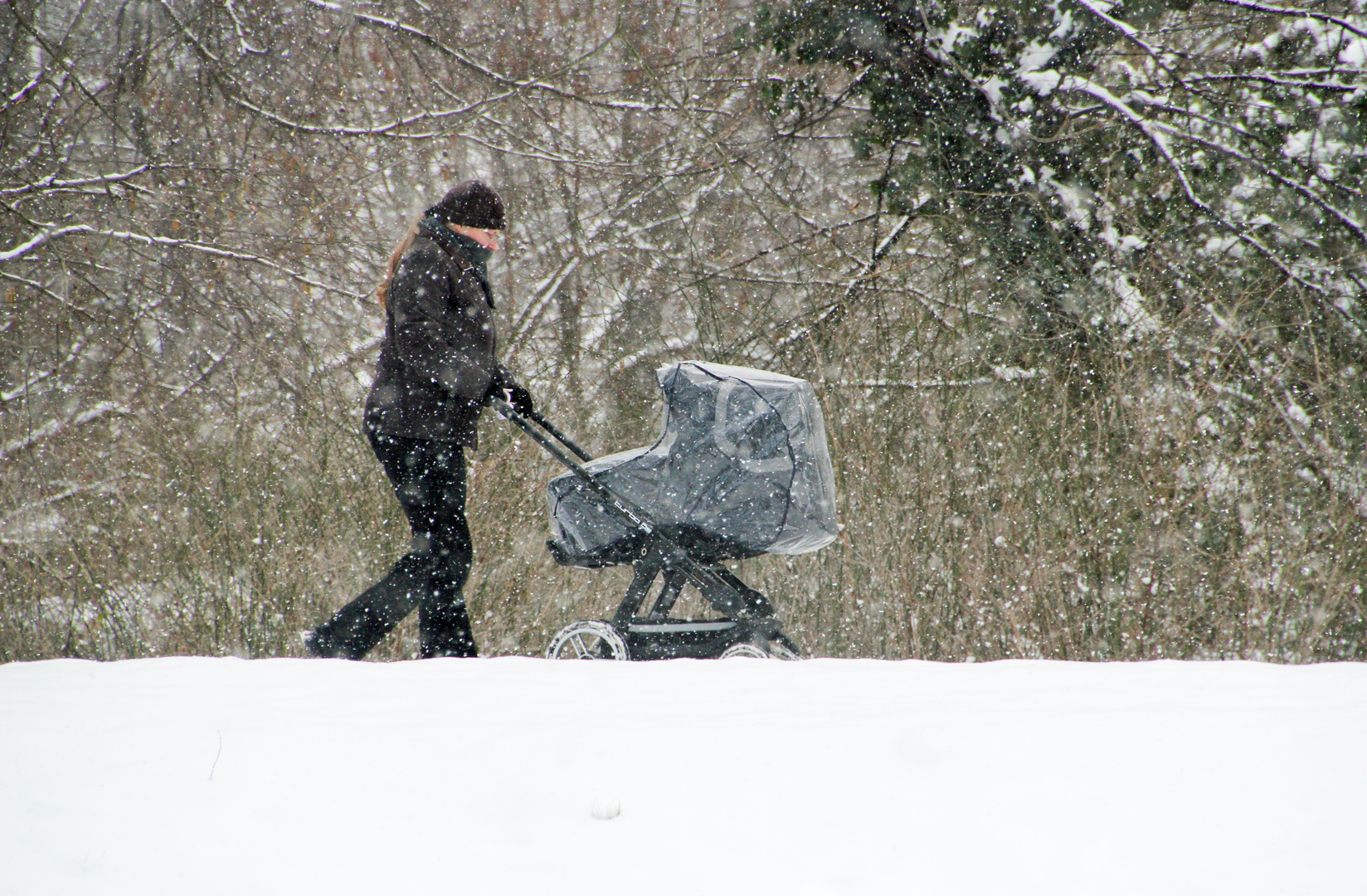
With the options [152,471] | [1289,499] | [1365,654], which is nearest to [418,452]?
[152,471]

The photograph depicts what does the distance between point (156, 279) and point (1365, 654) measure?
7471mm

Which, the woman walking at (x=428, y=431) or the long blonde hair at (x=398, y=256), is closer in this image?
the woman walking at (x=428, y=431)

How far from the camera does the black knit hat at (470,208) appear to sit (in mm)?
3201

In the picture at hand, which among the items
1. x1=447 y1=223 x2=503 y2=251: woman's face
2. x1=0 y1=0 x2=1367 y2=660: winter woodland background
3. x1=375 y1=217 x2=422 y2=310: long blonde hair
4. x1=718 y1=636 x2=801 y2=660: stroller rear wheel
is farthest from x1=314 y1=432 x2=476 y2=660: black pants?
x1=0 y1=0 x2=1367 y2=660: winter woodland background

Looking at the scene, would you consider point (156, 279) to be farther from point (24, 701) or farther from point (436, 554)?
point (24, 701)

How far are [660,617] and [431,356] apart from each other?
3.58ft

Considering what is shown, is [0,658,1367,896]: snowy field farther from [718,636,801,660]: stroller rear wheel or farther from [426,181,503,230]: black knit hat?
Answer: [426,181,503,230]: black knit hat

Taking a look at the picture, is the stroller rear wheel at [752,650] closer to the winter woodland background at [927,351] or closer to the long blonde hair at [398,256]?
the winter woodland background at [927,351]

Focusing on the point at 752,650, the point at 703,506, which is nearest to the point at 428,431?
the point at 703,506

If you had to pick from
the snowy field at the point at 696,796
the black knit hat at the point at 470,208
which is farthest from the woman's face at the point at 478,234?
the snowy field at the point at 696,796

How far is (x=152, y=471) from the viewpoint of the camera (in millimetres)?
4285

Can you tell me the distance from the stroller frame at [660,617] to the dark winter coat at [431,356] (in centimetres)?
12

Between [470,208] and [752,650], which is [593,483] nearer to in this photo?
[752,650]

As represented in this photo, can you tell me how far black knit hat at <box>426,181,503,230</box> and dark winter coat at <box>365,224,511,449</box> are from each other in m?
0.12
